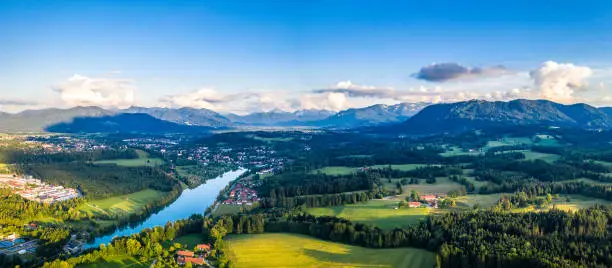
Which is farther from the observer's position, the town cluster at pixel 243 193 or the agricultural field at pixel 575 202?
the town cluster at pixel 243 193

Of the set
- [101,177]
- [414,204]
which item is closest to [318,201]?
[414,204]

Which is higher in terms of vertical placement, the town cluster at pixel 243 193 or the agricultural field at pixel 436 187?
the agricultural field at pixel 436 187

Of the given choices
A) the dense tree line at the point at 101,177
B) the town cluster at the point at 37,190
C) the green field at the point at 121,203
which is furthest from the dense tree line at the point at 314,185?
the town cluster at the point at 37,190

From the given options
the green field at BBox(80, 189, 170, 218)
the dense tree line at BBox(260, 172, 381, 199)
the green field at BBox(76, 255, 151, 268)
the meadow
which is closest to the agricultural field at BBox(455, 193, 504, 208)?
the dense tree line at BBox(260, 172, 381, 199)

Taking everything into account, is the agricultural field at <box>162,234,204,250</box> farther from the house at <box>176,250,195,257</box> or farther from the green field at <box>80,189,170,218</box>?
the green field at <box>80,189,170,218</box>

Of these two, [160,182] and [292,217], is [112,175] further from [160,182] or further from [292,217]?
[292,217]

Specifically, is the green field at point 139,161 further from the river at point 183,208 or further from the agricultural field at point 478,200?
the agricultural field at point 478,200

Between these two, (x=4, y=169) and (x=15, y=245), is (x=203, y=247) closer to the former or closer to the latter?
(x=15, y=245)
